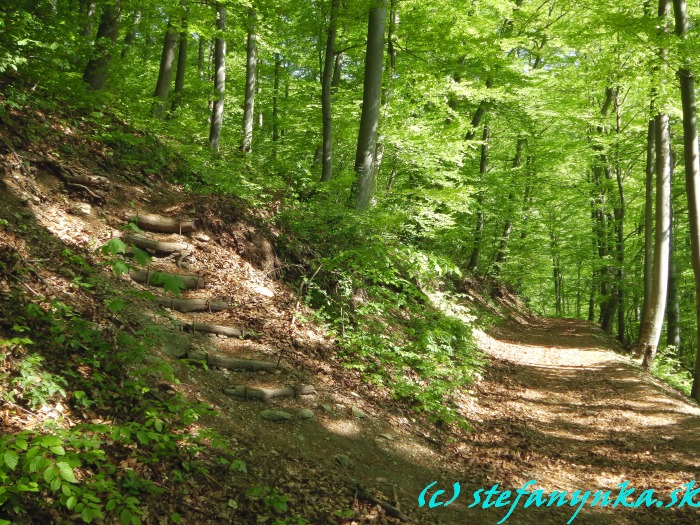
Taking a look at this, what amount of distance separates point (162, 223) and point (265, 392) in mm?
3373

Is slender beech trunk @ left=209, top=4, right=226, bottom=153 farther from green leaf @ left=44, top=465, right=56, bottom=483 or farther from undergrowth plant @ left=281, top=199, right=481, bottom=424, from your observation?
green leaf @ left=44, top=465, right=56, bottom=483

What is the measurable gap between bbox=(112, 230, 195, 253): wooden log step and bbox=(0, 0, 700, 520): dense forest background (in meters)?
1.86

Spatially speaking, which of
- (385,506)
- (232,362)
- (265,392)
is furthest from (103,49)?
(385,506)

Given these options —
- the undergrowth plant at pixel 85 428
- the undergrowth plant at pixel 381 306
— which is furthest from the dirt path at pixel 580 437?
the undergrowth plant at pixel 85 428

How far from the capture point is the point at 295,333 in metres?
6.86

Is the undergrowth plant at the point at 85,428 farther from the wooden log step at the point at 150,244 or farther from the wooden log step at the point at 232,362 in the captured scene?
the wooden log step at the point at 150,244

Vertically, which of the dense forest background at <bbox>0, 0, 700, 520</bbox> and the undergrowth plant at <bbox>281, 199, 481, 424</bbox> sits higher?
the dense forest background at <bbox>0, 0, 700, 520</bbox>

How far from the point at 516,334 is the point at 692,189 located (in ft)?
28.0

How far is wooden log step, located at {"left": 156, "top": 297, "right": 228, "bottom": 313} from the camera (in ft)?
19.8

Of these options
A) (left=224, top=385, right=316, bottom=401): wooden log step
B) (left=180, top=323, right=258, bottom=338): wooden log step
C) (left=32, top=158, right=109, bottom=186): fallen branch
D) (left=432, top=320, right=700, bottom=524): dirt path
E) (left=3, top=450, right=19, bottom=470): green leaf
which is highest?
(left=32, top=158, right=109, bottom=186): fallen branch

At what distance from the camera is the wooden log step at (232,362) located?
532 centimetres

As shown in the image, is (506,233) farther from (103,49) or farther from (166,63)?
(103,49)

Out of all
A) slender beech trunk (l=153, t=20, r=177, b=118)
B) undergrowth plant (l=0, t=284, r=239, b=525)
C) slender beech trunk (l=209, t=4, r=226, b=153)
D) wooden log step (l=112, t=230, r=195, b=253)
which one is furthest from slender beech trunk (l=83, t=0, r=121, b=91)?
undergrowth plant (l=0, t=284, r=239, b=525)

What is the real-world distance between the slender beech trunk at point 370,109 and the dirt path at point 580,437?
14.5ft
